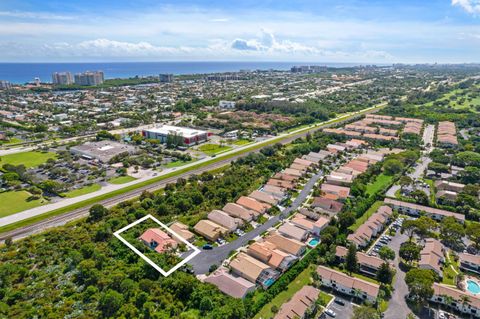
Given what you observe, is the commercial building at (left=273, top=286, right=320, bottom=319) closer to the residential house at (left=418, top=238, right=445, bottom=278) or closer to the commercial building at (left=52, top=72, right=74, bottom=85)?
the residential house at (left=418, top=238, right=445, bottom=278)

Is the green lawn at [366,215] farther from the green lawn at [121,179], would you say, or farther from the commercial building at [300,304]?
the green lawn at [121,179]

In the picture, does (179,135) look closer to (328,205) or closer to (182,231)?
(182,231)

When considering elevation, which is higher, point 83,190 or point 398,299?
point 83,190

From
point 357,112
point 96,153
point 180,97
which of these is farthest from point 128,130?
point 357,112

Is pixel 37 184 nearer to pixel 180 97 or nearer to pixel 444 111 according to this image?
pixel 180 97

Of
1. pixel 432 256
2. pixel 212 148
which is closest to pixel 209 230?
pixel 432 256

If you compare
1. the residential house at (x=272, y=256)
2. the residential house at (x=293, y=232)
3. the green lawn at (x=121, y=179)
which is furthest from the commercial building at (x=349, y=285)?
the green lawn at (x=121, y=179)

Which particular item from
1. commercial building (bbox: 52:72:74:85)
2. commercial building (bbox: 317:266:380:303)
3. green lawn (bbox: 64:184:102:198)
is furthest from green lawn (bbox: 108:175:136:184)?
commercial building (bbox: 52:72:74:85)
